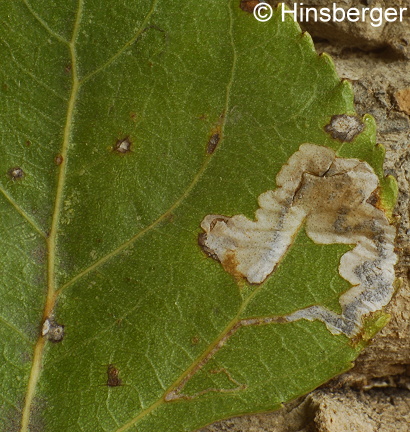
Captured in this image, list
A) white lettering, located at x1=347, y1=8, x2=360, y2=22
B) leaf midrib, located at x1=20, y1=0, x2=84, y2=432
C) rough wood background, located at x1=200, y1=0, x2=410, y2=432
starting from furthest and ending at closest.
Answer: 1. white lettering, located at x1=347, y1=8, x2=360, y2=22
2. rough wood background, located at x1=200, y1=0, x2=410, y2=432
3. leaf midrib, located at x1=20, y1=0, x2=84, y2=432

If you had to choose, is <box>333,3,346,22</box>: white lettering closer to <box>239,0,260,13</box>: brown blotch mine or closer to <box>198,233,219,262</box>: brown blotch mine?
<box>239,0,260,13</box>: brown blotch mine

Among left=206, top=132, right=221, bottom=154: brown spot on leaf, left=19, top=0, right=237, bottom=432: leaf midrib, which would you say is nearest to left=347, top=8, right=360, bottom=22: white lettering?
left=19, top=0, right=237, bottom=432: leaf midrib

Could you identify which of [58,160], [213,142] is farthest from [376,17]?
[58,160]

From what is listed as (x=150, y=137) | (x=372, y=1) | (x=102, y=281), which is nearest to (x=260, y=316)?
(x=102, y=281)

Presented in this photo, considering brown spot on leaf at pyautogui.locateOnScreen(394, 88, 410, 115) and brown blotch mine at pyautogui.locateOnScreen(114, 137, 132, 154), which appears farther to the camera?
brown spot on leaf at pyautogui.locateOnScreen(394, 88, 410, 115)

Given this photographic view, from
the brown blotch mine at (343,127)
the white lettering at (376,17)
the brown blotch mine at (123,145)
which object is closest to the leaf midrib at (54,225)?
the brown blotch mine at (123,145)

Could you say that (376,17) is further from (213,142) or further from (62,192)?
(62,192)

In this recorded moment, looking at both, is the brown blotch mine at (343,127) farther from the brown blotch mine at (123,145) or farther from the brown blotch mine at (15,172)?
the brown blotch mine at (15,172)
